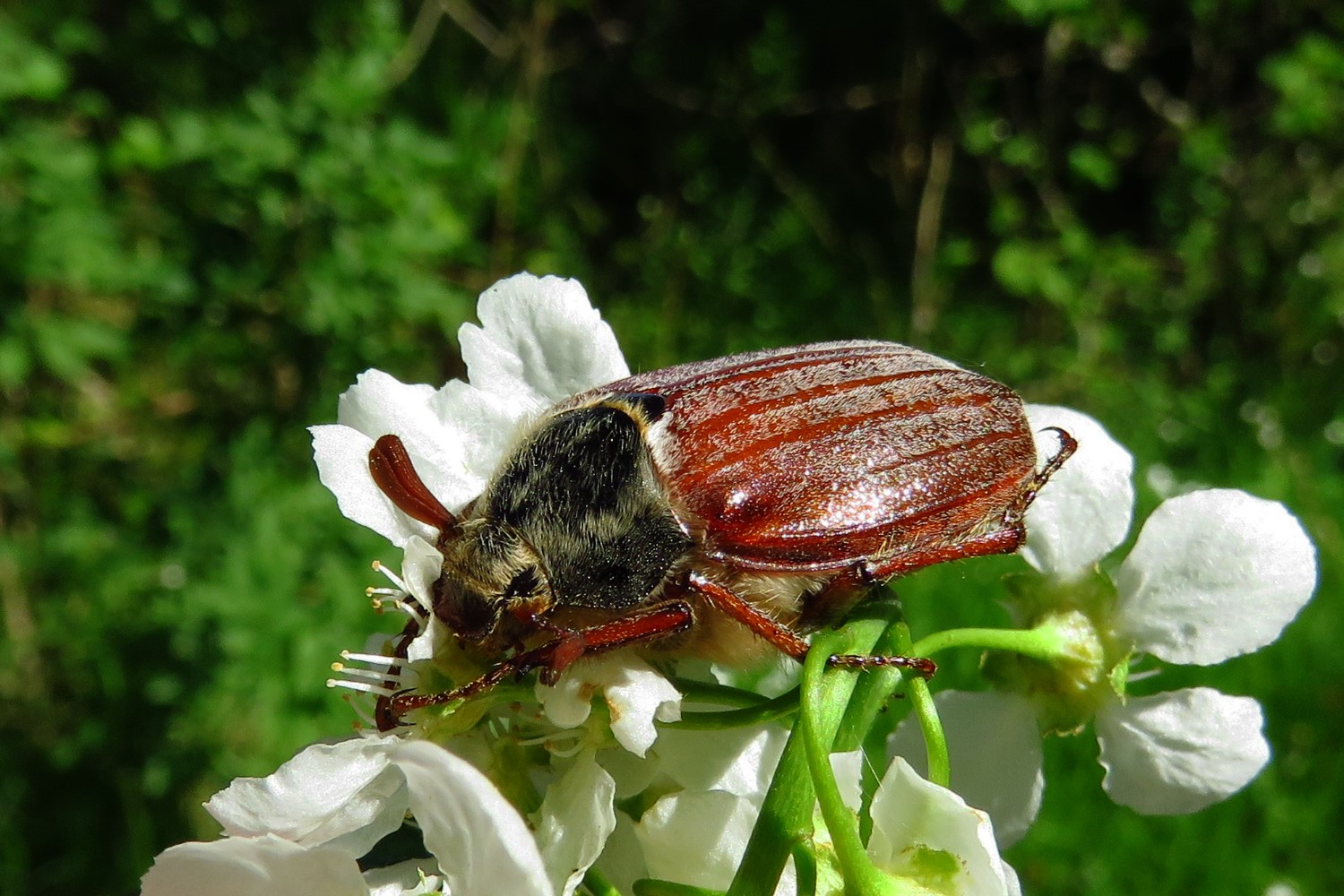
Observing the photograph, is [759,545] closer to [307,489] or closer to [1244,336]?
[307,489]

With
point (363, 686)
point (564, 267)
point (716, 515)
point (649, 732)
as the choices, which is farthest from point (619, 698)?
point (564, 267)

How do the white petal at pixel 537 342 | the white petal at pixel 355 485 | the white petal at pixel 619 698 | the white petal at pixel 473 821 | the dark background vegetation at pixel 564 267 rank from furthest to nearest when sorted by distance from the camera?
the dark background vegetation at pixel 564 267
the white petal at pixel 537 342
the white petal at pixel 355 485
the white petal at pixel 619 698
the white petal at pixel 473 821

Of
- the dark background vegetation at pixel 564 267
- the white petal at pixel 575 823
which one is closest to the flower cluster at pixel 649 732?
the white petal at pixel 575 823

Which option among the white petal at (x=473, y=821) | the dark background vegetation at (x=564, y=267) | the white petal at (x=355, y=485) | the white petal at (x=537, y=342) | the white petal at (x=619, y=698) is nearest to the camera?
the white petal at (x=473, y=821)

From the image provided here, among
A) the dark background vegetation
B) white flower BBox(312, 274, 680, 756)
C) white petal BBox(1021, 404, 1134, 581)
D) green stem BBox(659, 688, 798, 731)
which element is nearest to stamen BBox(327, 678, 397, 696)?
white flower BBox(312, 274, 680, 756)

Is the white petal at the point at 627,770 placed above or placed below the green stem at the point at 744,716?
below

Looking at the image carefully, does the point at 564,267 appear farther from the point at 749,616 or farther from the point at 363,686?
the point at 749,616

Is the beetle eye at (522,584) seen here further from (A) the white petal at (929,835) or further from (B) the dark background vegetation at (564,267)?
(B) the dark background vegetation at (564,267)
